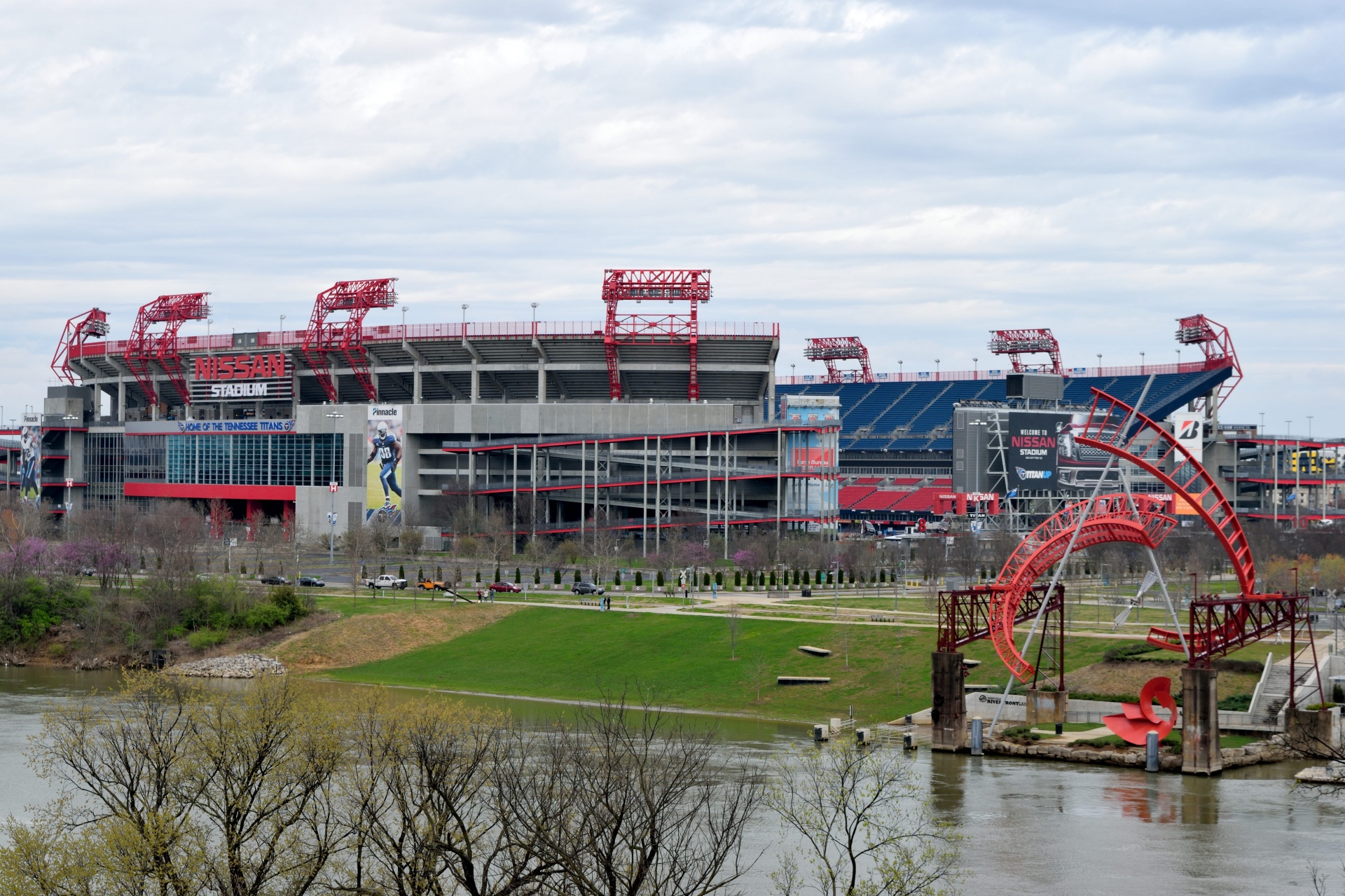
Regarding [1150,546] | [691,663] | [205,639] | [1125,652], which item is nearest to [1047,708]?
[1125,652]

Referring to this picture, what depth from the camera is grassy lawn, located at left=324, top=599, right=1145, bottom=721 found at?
Result: 73.4 meters

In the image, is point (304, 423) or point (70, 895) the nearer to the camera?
point (70, 895)

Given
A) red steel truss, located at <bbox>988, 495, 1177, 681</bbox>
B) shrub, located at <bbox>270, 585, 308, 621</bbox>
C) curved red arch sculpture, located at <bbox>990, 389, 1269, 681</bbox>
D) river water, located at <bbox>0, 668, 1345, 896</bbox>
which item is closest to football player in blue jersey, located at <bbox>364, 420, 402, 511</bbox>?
shrub, located at <bbox>270, 585, 308, 621</bbox>

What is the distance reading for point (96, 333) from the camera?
7352 inches

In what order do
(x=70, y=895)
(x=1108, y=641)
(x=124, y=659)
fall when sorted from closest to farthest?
(x=70, y=895) → (x=1108, y=641) → (x=124, y=659)

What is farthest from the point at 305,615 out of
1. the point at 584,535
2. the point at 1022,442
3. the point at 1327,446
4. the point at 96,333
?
the point at 1327,446

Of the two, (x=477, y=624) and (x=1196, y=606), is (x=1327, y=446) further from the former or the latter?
(x=1196, y=606)

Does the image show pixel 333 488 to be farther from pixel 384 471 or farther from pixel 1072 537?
pixel 1072 537

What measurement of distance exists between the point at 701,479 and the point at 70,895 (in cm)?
11804

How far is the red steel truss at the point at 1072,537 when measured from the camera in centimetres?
6397

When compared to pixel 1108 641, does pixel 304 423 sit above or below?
above

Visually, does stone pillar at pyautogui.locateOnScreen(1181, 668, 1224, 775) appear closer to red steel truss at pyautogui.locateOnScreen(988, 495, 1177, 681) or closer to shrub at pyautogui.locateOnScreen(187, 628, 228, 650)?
red steel truss at pyautogui.locateOnScreen(988, 495, 1177, 681)

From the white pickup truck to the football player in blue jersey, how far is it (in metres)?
41.5

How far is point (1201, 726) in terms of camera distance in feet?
186
